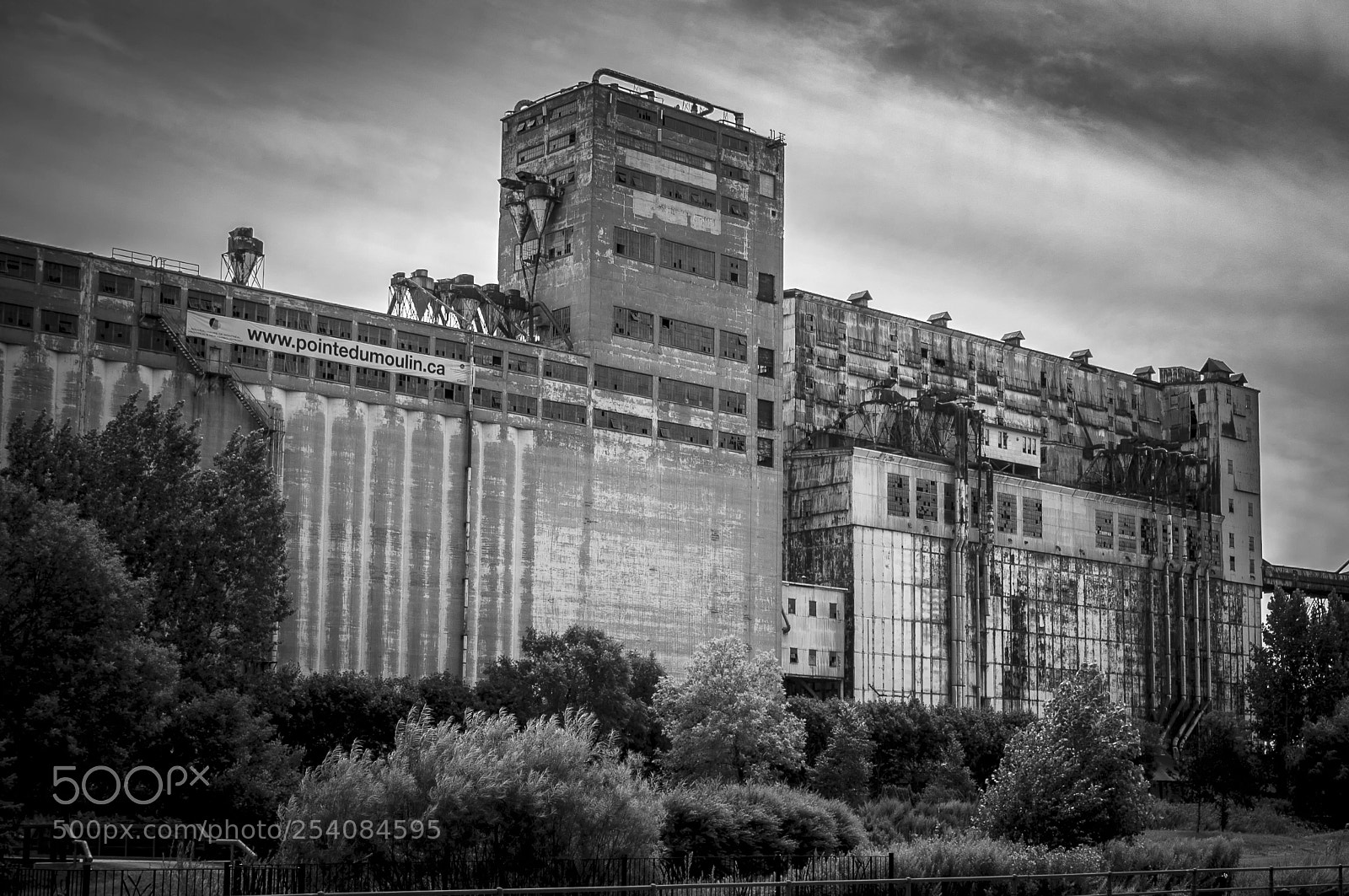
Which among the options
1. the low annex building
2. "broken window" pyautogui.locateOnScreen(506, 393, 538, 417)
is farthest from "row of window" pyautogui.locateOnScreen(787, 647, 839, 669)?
"broken window" pyautogui.locateOnScreen(506, 393, 538, 417)

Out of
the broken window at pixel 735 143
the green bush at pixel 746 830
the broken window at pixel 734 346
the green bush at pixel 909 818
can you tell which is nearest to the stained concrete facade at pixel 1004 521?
the broken window at pixel 734 346

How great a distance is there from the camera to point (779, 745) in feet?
312

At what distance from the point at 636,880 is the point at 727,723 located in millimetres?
48055

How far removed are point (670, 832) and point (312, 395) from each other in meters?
66.6

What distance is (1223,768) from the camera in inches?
4749

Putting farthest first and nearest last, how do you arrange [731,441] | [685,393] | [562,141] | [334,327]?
[731,441]
[562,141]
[685,393]
[334,327]

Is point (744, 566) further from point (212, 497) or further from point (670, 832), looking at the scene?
point (670, 832)

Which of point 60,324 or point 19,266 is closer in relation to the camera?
point 19,266

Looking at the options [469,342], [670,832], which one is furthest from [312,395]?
[670,832]

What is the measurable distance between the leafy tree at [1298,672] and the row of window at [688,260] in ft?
173

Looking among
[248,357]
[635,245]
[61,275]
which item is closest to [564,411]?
[635,245]

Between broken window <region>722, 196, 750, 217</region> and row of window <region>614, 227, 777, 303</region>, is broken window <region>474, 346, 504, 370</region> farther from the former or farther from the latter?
broken window <region>722, 196, 750, 217</region>

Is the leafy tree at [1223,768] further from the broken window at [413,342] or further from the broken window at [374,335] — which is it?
the broken window at [374,335]

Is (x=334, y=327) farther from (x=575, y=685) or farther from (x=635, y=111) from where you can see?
(x=635, y=111)
